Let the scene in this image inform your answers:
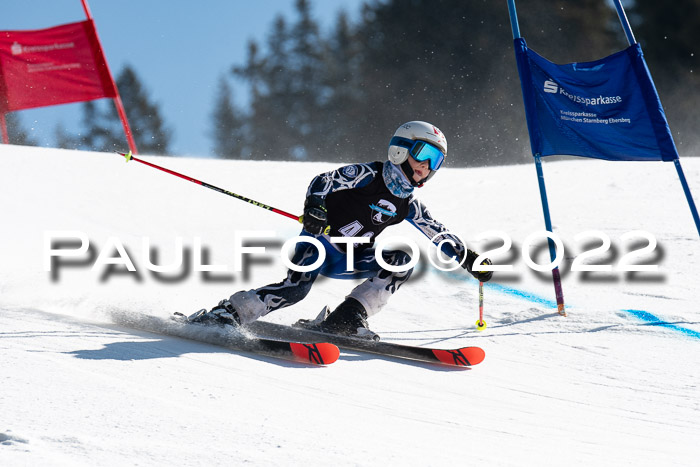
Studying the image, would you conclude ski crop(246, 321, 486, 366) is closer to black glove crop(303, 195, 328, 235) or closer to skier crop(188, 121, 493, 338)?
skier crop(188, 121, 493, 338)

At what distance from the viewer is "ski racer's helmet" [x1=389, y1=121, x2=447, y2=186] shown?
152 inches

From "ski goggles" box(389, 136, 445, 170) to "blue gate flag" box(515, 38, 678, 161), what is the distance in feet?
5.17

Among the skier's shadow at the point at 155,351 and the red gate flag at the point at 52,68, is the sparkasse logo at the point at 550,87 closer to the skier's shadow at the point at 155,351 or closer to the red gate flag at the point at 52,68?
the skier's shadow at the point at 155,351

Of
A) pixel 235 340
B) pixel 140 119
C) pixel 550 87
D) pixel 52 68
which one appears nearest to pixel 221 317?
pixel 235 340

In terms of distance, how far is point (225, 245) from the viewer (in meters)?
6.73

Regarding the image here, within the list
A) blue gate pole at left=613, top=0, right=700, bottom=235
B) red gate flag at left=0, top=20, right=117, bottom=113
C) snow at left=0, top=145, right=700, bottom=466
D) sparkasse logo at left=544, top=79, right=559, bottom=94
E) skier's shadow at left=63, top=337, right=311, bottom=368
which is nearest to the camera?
snow at left=0, top=145, right=700, bottom=466

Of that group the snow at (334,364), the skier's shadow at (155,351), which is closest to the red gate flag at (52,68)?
the snow at (334,364)

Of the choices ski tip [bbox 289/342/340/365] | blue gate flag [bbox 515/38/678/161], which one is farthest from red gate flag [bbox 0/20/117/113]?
ski tip [bbox 289/342/340/365]

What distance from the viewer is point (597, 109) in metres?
5.06

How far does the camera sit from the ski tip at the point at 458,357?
3744mm

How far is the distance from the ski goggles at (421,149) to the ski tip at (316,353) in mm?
1163

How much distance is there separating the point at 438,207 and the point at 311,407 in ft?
20.4

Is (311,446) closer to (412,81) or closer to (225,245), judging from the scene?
(225,245)

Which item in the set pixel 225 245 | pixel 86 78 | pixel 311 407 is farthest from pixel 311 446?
pixel 86 78
